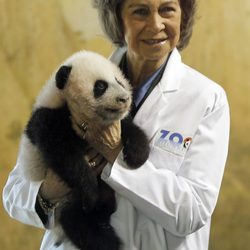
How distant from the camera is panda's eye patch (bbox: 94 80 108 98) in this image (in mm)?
1116

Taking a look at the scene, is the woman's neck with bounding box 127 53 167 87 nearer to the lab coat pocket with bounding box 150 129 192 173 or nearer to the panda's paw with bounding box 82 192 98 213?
Result: the lab coat pocket with bounding box 150 129 192 173

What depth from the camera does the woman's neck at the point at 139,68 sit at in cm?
131

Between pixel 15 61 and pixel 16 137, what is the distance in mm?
348

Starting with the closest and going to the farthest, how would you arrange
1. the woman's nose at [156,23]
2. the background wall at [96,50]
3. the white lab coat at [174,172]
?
the white lab coat at [174,172], the woman's nose at [156,23], the background wall at [96,50]

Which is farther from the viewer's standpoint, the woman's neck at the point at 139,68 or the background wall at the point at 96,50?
the background wall at the point at 96,50

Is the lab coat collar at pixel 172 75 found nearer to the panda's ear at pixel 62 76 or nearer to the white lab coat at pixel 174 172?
the white lab coat at pixel 174 172

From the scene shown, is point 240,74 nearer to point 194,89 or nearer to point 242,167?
point 242,167

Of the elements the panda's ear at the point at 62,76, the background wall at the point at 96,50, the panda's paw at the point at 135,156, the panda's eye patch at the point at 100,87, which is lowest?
the background wall at the point at 96,50

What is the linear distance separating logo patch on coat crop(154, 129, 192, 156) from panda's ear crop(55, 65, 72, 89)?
0.27 m

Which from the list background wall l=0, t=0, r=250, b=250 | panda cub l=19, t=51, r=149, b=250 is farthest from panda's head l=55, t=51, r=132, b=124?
background wall l=0, t=0, r=250, b=250

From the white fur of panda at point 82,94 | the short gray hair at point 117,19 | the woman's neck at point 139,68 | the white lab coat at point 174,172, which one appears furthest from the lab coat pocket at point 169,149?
the short gray hair at point 117,19

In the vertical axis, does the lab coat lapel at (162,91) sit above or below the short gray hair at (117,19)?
below

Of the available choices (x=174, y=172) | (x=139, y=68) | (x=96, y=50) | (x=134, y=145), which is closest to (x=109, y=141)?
(x=134, y=145)

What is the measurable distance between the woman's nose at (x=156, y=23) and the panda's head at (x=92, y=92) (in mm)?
165
